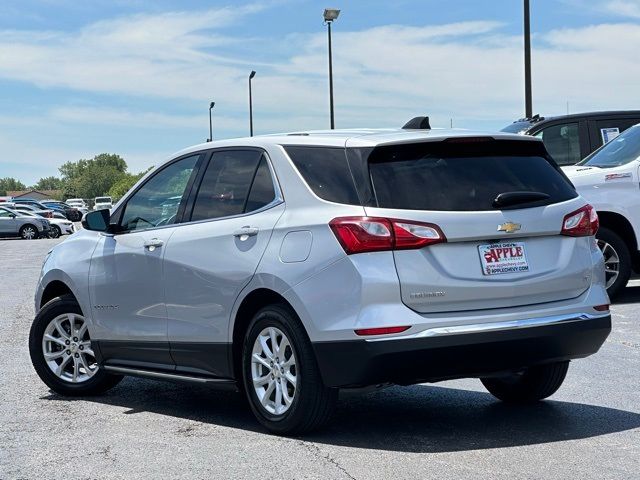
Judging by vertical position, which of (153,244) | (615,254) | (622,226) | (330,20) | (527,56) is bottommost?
(615,254)

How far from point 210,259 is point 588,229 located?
223cm

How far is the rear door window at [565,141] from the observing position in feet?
49.2

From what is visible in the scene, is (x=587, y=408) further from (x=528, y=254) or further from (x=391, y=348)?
(x=391, y=348)

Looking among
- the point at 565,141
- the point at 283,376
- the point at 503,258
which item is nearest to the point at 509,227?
the point at 503,258

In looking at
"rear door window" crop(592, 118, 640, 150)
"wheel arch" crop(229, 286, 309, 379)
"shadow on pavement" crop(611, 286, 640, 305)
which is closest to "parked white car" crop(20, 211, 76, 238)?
"rear door window" crop(592, 118, 640, 150)

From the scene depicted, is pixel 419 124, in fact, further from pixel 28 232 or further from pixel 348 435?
pixel 28 232

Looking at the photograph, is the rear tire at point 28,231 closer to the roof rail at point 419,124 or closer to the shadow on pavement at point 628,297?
the shadow on pavement at point 628,297

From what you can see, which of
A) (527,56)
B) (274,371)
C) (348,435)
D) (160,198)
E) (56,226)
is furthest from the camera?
(56,226)

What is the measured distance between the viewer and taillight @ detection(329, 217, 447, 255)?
5.89 metres

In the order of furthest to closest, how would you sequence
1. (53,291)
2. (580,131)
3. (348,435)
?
(580,131), (53,291), (348,435)

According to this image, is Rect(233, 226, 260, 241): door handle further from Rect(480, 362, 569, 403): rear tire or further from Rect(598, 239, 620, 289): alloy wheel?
Rect(598, 239, 620, 289): alloy wheel

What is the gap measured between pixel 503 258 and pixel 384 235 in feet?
2.30

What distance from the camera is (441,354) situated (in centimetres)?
589

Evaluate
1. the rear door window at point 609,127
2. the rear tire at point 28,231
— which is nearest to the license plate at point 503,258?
the rear door window at point 609,127
